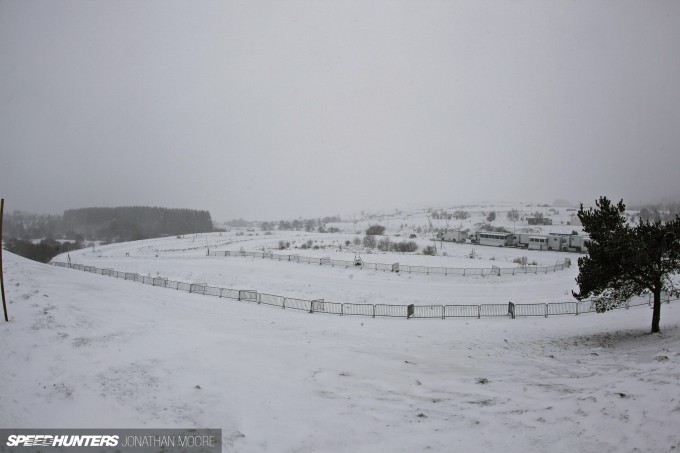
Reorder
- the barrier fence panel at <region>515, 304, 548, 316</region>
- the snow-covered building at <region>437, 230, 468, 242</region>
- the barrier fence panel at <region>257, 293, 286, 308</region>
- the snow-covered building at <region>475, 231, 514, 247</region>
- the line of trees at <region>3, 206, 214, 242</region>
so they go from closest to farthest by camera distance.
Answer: the barrier fence panel at <region>257, 293, 286, 308</region>, the barrier fence panel at <region>515, 304, 548, 316</region>, the snow-covered building at <region>475, 231, 514, 247</region>, the snow-covered building at <region>437, 230, 468, 242</region>, the line of trees at <region>3, 206, 214, 242</region>

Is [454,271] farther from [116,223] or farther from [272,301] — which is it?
[116,223]

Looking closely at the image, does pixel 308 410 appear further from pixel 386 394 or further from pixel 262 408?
pixel 386 394

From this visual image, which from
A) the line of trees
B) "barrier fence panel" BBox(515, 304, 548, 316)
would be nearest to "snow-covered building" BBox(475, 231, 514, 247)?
"barrier fence panel" BBox(515, 304, 548, 316)

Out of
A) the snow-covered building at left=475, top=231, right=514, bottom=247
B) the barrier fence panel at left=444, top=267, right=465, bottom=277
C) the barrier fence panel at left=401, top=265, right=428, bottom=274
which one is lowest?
the barrier fence panel at left=401, top=265, right=428, bottom=274

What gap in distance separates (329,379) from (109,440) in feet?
20.3

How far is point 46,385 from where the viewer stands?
9289 millimetres

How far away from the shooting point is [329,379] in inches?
451

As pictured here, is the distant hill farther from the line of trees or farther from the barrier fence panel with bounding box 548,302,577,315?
the barrier fence panel with bounding box 548,302,577,315

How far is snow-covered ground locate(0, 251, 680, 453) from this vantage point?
796cm

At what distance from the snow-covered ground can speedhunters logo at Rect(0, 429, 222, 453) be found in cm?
26

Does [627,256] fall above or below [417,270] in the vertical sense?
above

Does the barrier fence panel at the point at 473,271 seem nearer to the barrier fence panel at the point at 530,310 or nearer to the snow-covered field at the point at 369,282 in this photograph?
the snow-covered field at the point at 369,282

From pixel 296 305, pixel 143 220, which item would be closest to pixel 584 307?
pixel 296 305

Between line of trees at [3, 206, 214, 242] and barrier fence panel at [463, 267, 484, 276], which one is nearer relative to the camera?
barrier fence panel at [463, 267, 484, 276]
